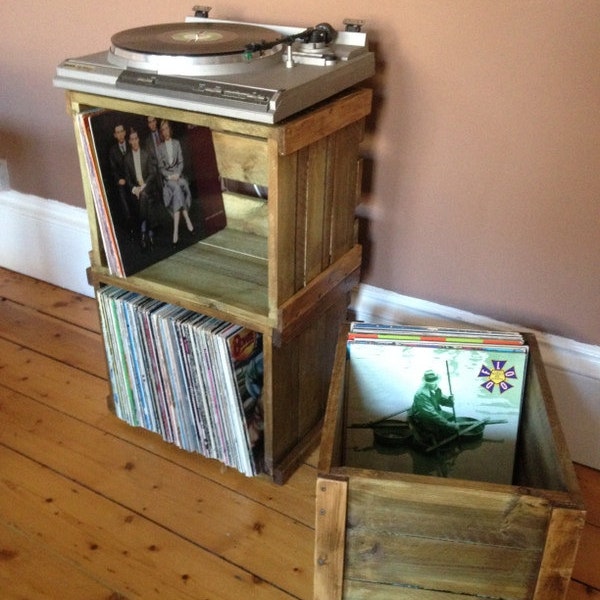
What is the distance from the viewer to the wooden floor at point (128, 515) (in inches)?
47.4

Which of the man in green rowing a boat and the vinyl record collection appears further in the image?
the vinyl record collection

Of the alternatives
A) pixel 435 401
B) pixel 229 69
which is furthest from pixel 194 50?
pixel 435 401

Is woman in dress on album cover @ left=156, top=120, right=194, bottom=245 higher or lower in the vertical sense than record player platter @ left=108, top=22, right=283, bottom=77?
lower

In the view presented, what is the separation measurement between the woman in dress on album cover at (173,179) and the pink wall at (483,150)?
31 cm

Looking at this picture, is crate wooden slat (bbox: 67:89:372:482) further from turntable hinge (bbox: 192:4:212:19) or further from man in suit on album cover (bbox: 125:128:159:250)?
turntable hinge (bbox: 192:4:212:19)

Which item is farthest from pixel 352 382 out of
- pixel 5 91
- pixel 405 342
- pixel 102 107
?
pixel 5 91

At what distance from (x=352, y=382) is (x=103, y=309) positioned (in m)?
0.54

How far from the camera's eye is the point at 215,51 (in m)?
1.12

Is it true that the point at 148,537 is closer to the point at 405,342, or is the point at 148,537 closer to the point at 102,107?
the point at 405,342

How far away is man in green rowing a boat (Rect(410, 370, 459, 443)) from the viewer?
3.89 ft

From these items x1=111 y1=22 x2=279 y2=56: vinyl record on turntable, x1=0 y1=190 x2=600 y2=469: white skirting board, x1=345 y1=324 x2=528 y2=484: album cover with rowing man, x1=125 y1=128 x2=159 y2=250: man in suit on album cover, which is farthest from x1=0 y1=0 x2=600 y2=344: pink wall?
x1=125 y1=128 x2=159 y2=250: man in suit on album cover

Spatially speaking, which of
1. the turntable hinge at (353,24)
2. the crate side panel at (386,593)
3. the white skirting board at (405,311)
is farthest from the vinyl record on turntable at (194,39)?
the crate side panel at (386,593)

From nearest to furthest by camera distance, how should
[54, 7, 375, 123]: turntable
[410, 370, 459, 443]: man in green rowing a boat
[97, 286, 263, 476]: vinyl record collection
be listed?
[54, 7, 375, 123]: turntable < [410, 370, 459, 443]: man in green rowing a boat < [97, 286, 263, 476]: vinyl record collection

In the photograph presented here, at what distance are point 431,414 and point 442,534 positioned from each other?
0.30 meters
